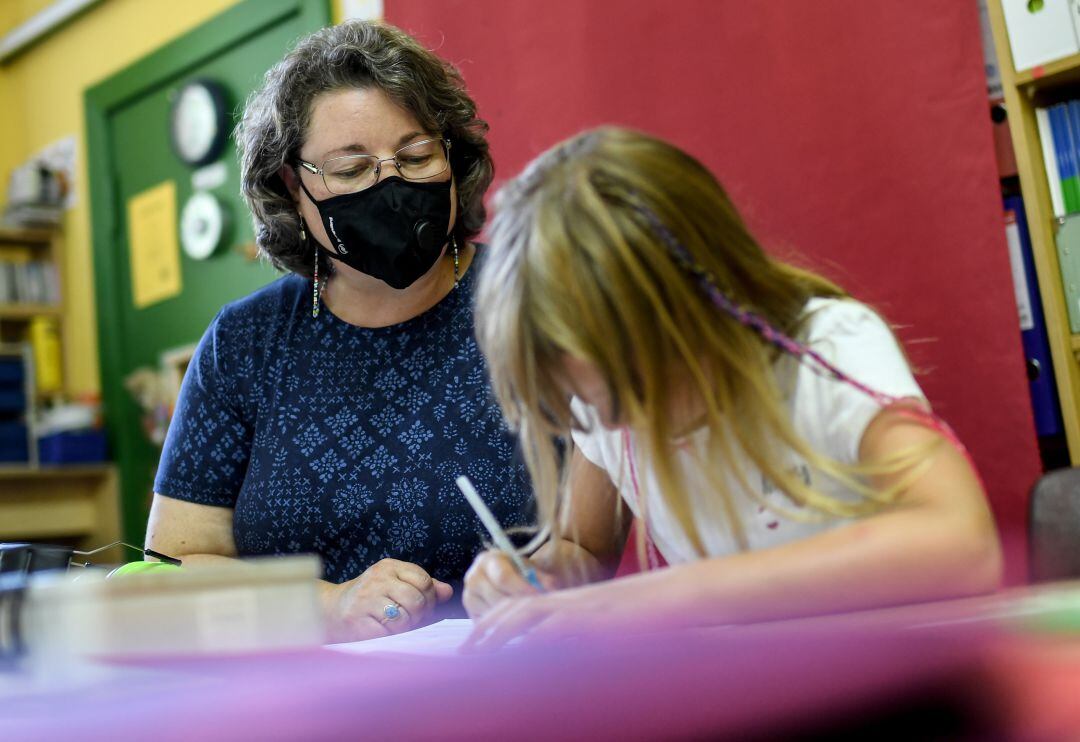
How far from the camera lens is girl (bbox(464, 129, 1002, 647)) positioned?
0.73 m

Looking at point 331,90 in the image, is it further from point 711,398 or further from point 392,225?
point 711,398

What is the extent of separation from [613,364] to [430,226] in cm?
70

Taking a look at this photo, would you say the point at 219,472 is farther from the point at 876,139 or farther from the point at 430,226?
the point at 876,139

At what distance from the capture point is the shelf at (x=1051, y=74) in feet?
5.16

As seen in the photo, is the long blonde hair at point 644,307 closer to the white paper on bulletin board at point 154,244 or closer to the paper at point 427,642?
the paper at point 427,642

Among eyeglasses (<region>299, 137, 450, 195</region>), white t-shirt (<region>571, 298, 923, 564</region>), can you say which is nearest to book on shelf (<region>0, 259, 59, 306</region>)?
eyeglasses (<region>299, 137, 450, 195</region>)

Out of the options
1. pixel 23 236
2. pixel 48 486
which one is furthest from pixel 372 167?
pixel 23 236

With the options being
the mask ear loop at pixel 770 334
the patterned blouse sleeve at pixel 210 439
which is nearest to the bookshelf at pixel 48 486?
the patterned blouse sleeve at pixel 210 439

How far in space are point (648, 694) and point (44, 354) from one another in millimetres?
4097

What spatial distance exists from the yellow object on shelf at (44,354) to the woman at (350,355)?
2.82 m

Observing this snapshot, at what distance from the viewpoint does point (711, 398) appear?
824 mm

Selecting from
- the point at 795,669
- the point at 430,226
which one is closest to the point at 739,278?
the point at 795,669

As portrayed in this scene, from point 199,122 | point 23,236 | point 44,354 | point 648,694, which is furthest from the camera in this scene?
point 23,236

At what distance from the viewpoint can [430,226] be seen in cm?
145
